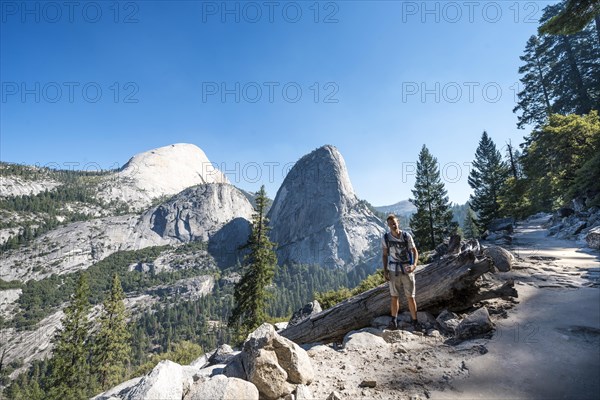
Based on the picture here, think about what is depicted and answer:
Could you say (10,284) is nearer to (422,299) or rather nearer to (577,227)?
(422,299)

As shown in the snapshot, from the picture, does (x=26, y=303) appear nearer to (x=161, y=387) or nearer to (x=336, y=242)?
(x=336, y=242)

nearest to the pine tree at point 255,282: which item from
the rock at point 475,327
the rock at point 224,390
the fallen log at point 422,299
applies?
the fallen log at point 422,299

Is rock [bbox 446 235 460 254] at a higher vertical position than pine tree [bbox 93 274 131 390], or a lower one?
higher

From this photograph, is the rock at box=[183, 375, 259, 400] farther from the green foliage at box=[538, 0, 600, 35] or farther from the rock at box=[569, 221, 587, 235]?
the rock at box=[569, 221, 587, 235]

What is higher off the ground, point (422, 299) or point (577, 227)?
point (577, 227)

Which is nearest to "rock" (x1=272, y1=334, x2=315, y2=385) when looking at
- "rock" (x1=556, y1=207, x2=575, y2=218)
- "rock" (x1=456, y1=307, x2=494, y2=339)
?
"rock" (x1=456, y1=307, x2=494, y2=339)

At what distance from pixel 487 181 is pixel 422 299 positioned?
48576mm

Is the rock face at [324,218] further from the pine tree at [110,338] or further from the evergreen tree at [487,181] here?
the pine tree at [110,338]

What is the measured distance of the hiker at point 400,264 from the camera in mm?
6480

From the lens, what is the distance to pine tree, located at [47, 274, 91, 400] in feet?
100

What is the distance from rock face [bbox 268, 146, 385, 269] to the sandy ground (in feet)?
574

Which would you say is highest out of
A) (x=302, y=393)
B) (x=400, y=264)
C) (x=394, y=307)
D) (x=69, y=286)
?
(x=400, y=264)

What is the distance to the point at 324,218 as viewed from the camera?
596ft

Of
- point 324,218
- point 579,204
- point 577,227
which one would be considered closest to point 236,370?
point 577,227
